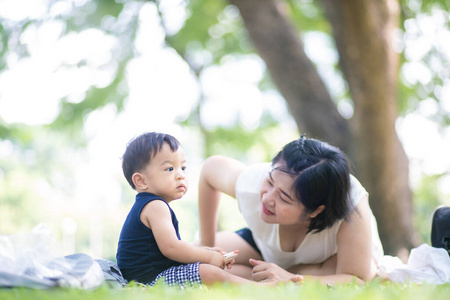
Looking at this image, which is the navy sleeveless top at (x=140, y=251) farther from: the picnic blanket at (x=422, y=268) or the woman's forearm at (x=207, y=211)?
the picnic blanket at (x=422, y=268)

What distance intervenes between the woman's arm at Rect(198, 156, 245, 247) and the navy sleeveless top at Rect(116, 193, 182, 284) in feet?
2.65

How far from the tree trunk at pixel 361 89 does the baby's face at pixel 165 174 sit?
2649 millimetres

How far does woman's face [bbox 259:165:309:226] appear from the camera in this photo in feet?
8.14

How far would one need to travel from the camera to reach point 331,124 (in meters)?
5.51

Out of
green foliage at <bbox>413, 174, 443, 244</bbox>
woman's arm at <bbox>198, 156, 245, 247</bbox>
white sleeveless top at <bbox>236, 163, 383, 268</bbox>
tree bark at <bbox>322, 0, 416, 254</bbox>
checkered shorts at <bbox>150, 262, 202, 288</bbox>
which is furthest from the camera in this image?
green foliage at <bbox>413, 174, 443, 244</bbox>

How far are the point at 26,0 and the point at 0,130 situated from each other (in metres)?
2.80

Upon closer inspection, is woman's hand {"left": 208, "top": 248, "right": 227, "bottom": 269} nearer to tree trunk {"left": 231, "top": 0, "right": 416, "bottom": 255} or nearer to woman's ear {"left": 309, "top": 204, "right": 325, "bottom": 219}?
woman's ear {"left": 309, "top": 204, "right": 325, "bottom": 219}

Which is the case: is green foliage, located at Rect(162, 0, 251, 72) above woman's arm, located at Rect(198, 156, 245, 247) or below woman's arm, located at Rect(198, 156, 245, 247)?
above

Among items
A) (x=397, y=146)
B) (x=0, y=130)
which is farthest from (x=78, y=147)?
(x=397, y=146)

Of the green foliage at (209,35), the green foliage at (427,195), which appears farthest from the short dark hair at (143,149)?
the green foliage at (427,195)

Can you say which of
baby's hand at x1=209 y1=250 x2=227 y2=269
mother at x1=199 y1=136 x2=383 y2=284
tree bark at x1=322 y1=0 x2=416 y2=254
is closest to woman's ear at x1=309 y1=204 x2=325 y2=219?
mother at x1=199 y1=136 x2=383 y2=284

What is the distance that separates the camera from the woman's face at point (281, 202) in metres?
2.48

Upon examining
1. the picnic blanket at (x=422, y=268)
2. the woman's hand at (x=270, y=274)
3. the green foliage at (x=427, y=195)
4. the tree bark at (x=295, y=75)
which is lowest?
the green foliage at (x=427, y=195)

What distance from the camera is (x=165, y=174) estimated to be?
97.6 inches
